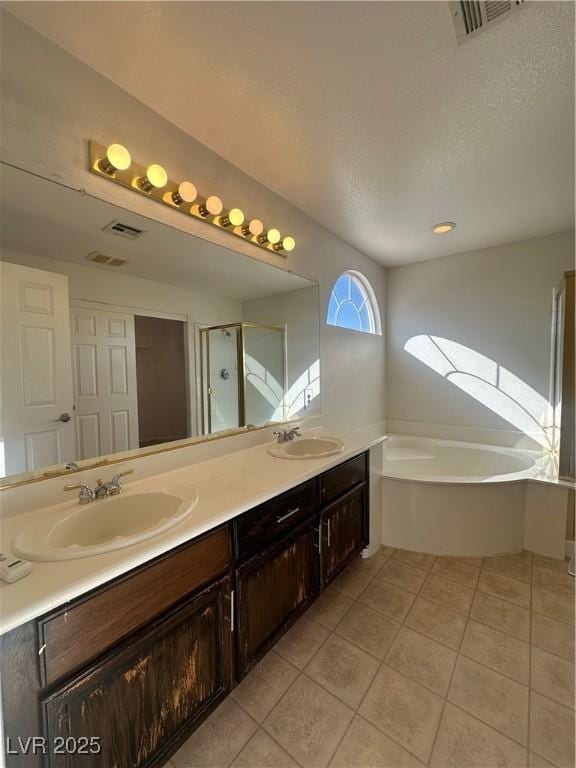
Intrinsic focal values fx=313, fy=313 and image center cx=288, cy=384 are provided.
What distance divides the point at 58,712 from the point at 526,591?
223cm

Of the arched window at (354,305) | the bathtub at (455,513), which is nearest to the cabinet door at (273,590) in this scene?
the bathtub at (455,513)

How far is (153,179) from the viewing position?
1.29 meters

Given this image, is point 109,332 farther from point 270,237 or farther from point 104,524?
point 270,237

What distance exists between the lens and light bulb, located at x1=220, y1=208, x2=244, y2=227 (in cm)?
164

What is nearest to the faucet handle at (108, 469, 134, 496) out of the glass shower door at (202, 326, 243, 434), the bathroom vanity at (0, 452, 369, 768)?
the bathroom vanity at (0, 452, 369, 768)

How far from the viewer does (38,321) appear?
110cm

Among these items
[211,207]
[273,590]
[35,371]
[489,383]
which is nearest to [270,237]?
[211,207]

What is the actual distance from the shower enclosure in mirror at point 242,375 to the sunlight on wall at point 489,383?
6.22 feet

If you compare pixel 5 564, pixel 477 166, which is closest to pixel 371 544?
pixel 5 564

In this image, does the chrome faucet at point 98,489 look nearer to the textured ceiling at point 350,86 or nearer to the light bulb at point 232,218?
the light bulb at point 232,218

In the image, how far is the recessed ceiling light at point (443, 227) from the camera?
2453mm

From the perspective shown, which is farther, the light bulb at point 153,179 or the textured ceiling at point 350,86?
the light bulb at point 153,179

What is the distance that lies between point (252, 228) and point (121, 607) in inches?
69.5

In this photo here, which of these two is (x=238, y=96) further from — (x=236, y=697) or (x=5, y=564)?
(x=236, y=697)
